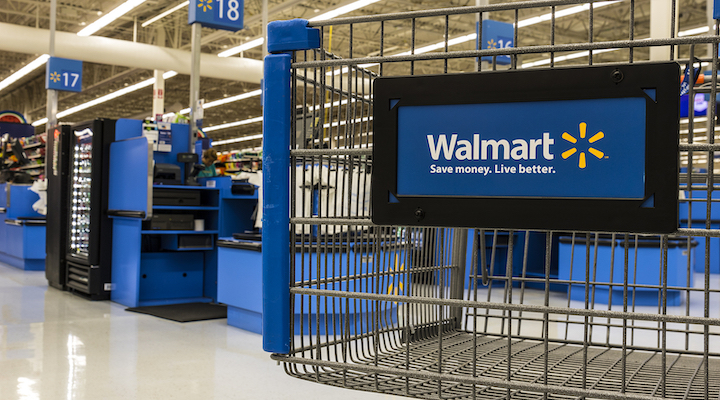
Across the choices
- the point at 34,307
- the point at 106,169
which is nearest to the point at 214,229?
the point at 106,169

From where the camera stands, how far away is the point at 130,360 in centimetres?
357

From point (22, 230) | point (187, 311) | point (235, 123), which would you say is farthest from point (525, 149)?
point (235, 123)

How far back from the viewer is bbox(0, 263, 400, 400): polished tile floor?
117 inches

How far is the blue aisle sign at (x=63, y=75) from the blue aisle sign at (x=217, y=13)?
437 cm

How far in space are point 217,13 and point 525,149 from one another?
658 cm

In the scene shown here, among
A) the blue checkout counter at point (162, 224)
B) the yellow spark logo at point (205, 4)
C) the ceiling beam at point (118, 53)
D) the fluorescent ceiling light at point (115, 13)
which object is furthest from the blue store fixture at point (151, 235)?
the ceiling beam at point (118, 53)

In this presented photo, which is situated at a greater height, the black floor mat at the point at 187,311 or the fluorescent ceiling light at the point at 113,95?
the fluorescent ceiling light at the point at 113,95

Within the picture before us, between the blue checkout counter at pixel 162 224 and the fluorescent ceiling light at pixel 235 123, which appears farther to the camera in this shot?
the fluorescent ceiling light at pixel 235 123

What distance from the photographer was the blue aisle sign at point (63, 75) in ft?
33.2

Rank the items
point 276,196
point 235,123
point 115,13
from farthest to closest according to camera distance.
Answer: point 235,123 → point 115,13 → point 276,196

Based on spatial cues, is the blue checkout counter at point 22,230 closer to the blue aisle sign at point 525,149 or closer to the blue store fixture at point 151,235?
the blue store fixture at point 151,235

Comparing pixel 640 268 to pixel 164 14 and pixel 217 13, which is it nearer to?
pixel 217 13

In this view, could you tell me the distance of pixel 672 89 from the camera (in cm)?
95

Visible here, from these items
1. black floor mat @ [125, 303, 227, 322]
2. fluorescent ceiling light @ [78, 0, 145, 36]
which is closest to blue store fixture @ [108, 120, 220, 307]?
black floor mat @ [125, 303, 227, 322]
